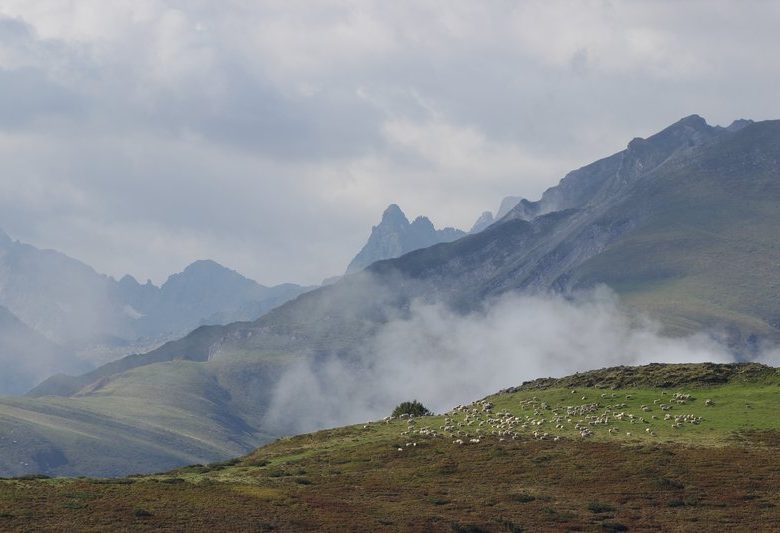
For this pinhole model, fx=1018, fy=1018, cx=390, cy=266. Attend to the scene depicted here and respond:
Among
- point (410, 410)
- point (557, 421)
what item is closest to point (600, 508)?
point (557, 421)

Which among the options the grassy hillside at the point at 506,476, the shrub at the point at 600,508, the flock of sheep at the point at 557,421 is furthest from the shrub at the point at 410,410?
the shrub at the point at 600,508

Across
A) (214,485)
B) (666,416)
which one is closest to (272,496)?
(214,485)

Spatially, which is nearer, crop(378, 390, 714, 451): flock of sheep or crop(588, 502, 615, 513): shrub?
crop(588, 502, 615, 513): shrub

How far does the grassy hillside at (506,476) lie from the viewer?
68.9 meters

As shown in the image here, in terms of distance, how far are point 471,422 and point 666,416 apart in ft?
68.9

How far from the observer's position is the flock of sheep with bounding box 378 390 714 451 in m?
101

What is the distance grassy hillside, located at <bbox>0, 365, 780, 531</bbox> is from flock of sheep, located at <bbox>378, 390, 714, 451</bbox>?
0.25m

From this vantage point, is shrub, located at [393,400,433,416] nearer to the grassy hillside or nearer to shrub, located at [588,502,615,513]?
the grassy hillside

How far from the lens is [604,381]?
132m

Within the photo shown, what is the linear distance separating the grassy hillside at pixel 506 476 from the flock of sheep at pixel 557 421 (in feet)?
0.84

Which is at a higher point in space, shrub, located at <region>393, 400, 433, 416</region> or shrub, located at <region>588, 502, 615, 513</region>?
shrub, located at <region>393, 400, 433, 416</region>

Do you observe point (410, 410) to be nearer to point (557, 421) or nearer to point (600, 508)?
point (557, 421)

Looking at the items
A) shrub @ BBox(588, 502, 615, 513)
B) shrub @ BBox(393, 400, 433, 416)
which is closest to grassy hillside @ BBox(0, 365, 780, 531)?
shrub @ BBox(588, 502, 615, 513)

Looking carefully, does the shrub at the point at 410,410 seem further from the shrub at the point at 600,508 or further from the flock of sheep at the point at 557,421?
the shrub at the point at 600,508
